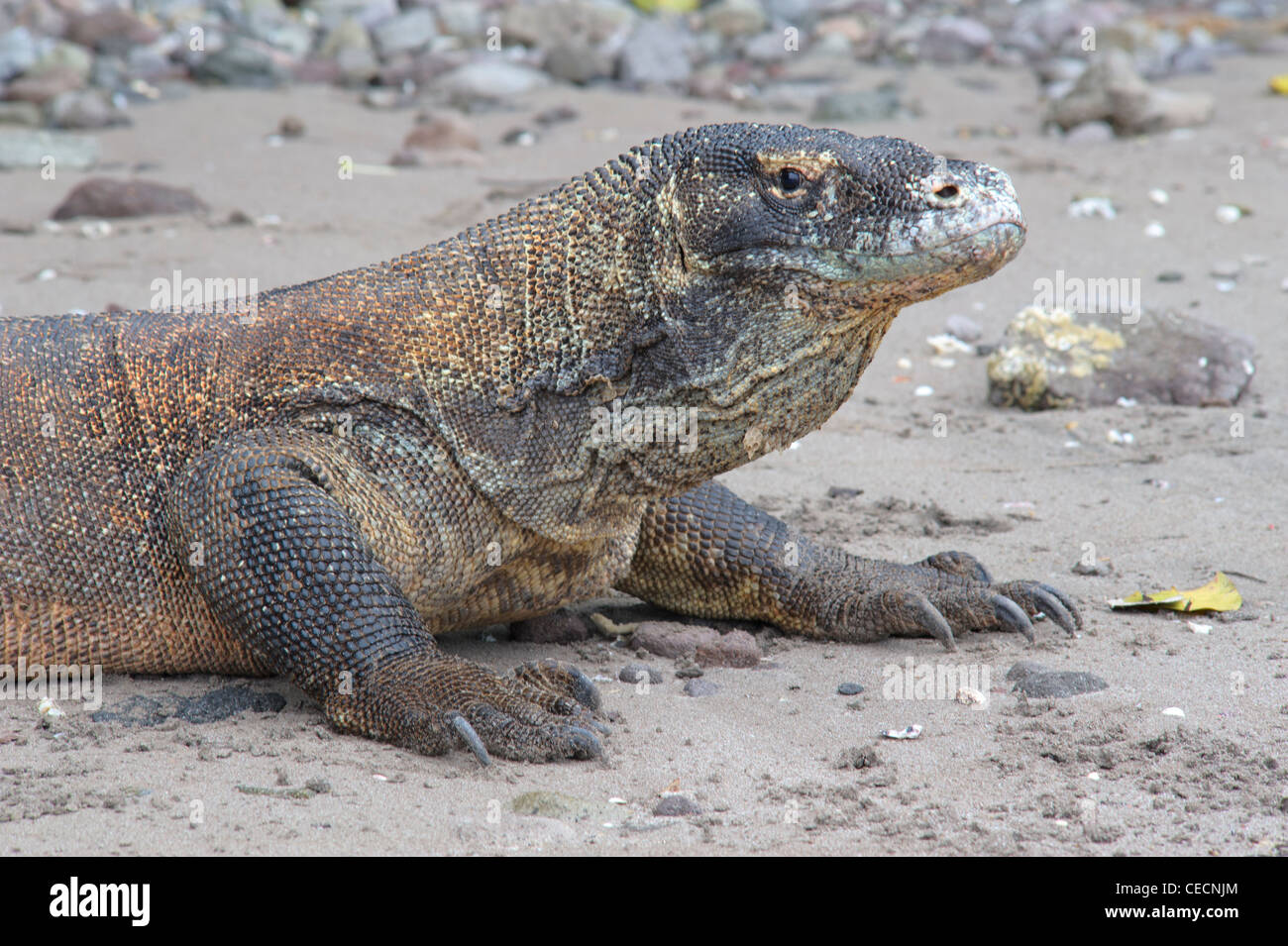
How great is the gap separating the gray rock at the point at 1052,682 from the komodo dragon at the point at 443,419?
3.62ft

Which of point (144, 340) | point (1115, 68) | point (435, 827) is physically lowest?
point (435, 827)

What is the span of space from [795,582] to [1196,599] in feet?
4.58

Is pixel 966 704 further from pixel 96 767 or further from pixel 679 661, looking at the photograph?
pixel 96 767

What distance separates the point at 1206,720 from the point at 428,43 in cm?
1344

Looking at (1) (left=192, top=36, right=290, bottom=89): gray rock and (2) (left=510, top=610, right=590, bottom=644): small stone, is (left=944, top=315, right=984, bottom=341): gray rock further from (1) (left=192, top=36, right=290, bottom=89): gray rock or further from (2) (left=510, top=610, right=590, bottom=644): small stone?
(1) (left=192, top=36, right=290, bottom=89): gray rock

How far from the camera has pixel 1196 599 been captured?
511cm

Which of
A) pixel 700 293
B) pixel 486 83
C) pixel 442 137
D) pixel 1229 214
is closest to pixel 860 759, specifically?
pixel 700 293

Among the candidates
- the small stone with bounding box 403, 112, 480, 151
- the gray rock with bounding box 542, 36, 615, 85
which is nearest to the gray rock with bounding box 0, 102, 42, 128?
the small stone with bounding box 403, 112, 480, 151

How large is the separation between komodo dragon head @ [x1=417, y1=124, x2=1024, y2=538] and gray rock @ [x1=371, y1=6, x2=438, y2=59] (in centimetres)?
1205

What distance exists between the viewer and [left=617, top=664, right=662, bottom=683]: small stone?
473cm

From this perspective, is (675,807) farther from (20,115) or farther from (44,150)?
(20,115)

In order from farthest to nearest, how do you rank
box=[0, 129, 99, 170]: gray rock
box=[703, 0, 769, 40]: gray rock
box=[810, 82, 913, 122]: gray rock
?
box=[703, 0, 769, 40]: gray rock → box=[810, 82, 913, 122]: gray rock → box=[0, 129, 99, 170]: gray rock

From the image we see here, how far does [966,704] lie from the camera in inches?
174

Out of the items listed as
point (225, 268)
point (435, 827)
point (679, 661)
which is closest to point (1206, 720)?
point (679, 661)
